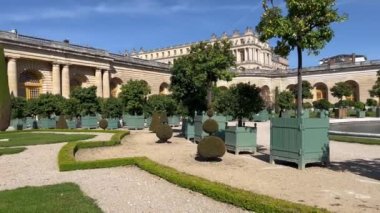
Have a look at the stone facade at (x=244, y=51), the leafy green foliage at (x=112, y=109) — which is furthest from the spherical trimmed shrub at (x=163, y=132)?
the stone facade at (x=244, y=51)

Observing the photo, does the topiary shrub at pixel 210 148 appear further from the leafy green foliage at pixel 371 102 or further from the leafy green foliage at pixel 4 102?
the leafy green foliage at pixel 371 102

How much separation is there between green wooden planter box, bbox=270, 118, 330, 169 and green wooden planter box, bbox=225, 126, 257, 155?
121 inches

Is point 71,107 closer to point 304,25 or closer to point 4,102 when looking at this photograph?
point 4,102

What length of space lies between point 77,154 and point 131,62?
137 ft

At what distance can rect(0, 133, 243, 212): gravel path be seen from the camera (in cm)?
738

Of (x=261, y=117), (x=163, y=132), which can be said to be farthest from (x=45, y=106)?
(x=261, y=117)

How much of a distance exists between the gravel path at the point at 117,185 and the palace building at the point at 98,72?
25.2m

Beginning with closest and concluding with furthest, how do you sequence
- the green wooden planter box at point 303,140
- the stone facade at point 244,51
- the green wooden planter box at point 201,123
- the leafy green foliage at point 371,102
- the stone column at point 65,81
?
the green wooden planter box at point 303,140, the green wooden planter box at point 201,123, the stone column at point 65,81, the leafy green foliage at point 371,102, the stone facade at point 244,51

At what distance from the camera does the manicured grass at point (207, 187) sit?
6400 mm

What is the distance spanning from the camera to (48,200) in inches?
306

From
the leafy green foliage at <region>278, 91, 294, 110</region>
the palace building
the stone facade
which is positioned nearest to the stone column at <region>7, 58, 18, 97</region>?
the palace building

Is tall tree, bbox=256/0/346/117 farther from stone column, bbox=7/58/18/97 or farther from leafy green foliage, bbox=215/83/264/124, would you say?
stone column, bbox=7/58/18/97

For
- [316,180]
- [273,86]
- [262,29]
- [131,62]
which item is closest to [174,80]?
[262,29]

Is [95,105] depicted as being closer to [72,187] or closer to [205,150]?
[205,150]
